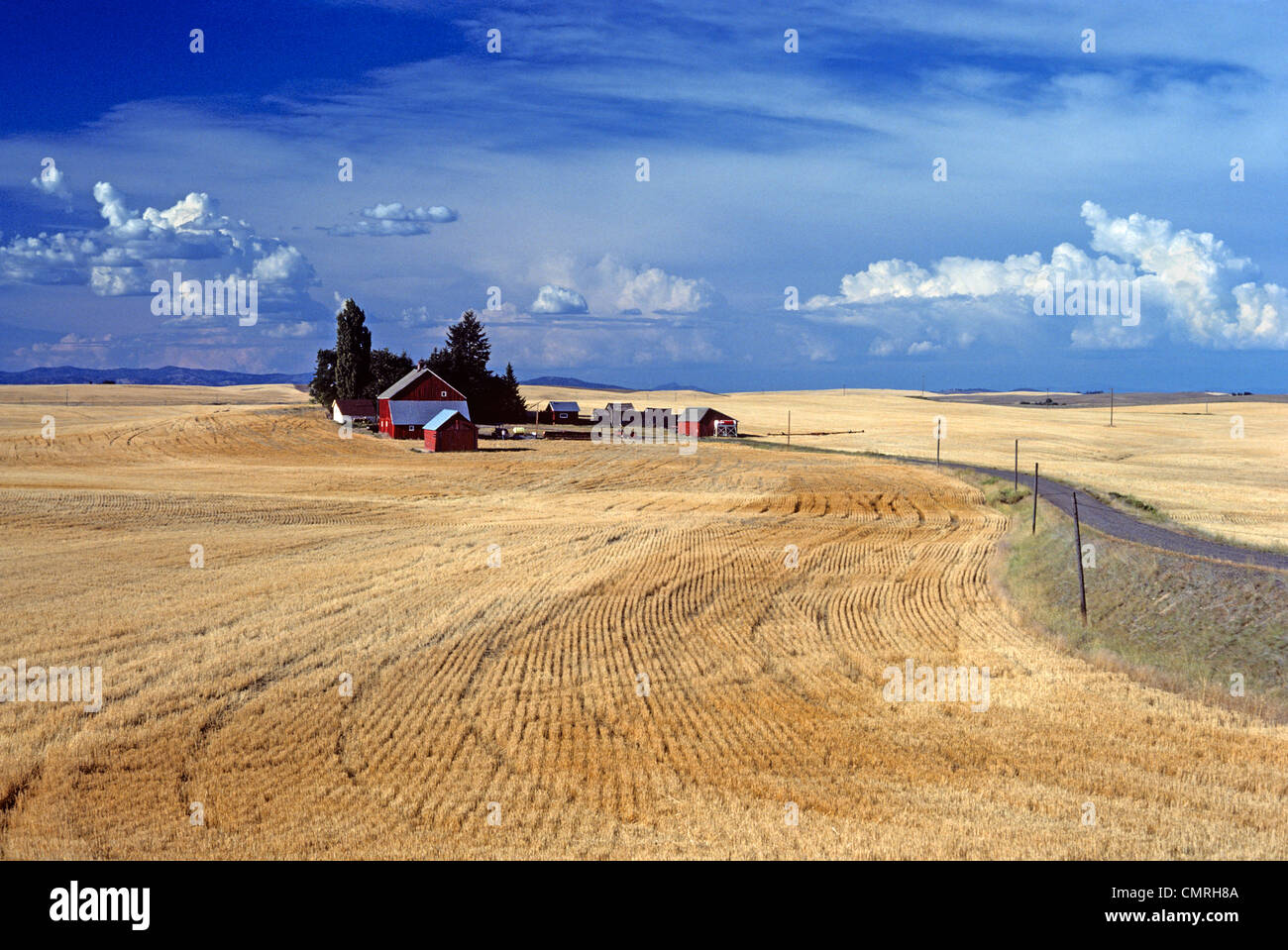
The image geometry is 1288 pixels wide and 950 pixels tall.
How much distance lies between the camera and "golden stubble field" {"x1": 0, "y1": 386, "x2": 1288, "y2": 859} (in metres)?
11.7

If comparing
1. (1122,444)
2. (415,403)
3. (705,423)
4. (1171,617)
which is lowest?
(1171,617)

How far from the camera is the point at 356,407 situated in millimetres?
94625

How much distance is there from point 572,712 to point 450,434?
2415 inches

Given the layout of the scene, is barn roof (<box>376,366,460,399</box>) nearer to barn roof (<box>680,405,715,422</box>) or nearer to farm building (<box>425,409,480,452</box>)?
farm building (<box>425,409,480,452</box>)

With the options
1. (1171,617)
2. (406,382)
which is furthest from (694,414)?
(1171,617)

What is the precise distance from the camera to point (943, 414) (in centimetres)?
13500

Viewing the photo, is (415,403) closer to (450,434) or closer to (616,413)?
(450,434)

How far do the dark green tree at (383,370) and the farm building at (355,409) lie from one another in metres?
3.50

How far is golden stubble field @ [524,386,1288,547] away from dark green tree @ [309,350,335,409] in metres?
42.4

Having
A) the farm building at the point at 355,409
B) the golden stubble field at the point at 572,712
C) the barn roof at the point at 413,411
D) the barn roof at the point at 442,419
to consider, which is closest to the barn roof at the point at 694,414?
the barn roof at the point at 413,411

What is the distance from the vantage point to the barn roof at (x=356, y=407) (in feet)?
309

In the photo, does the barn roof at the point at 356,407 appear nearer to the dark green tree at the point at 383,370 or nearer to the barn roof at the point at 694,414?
the dark green tree at the point at 383,370
